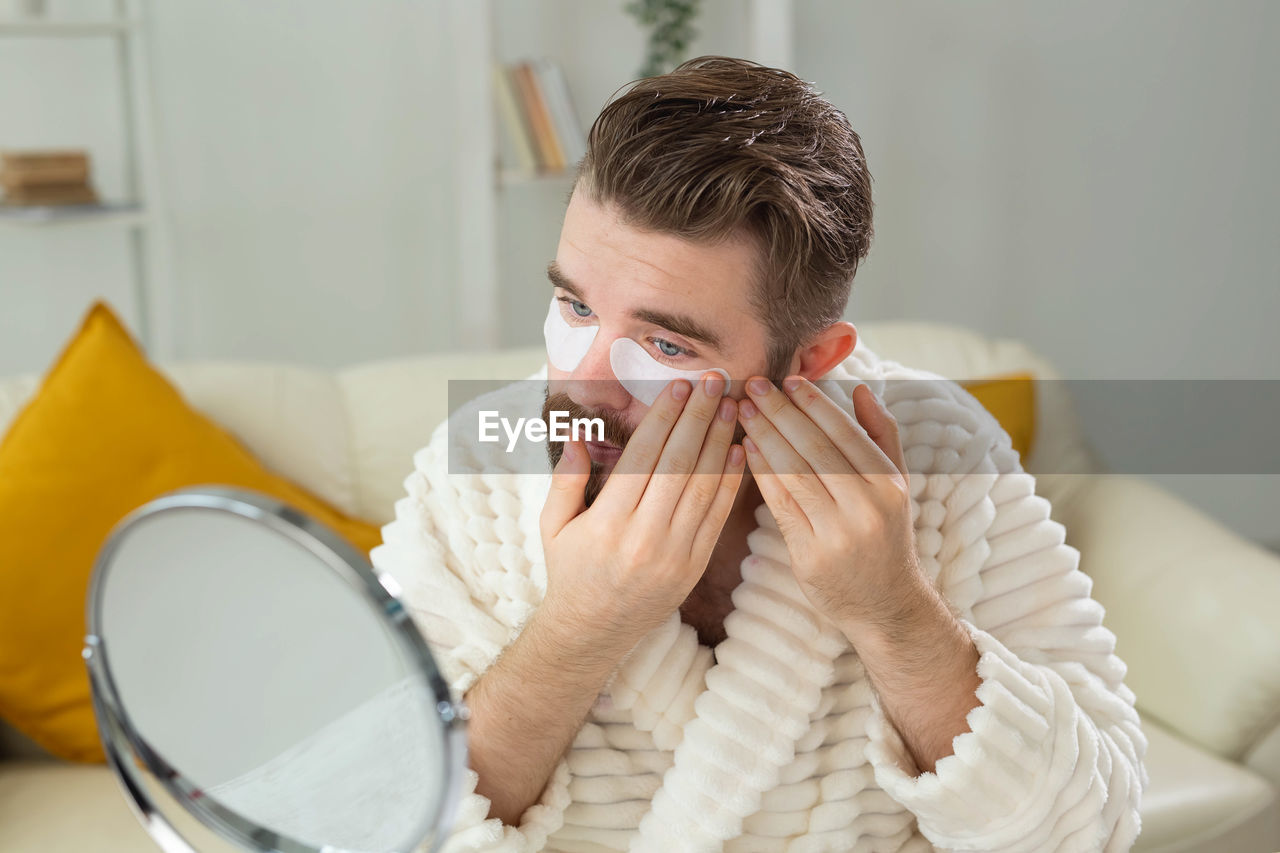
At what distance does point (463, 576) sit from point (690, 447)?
1.12 ft

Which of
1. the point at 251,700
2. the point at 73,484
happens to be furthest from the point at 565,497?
the point at 73,484

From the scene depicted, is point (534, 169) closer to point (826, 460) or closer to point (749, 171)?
point (749, 171)

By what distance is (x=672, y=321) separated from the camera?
1.05m

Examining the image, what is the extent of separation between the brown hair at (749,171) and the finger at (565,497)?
0.23m

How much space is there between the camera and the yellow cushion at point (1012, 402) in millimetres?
2023

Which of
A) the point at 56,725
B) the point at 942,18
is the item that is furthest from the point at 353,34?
the point at 56,725

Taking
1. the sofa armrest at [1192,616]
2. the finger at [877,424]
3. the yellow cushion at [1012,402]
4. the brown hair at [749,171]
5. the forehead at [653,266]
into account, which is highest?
the brown hair at [749,171]

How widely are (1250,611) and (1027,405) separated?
0.52 m

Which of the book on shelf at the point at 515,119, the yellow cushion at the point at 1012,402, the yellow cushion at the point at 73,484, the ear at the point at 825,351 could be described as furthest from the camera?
the book on shelf at the point at 515,119

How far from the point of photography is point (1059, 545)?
1.22 m

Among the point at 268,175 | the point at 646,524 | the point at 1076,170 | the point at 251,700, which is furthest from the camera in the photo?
the point at 1076,170

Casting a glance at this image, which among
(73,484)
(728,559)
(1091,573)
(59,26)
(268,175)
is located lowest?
(1091,573)

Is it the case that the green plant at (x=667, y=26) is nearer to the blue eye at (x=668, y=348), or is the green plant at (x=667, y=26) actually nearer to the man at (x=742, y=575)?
the man at (x=742, y=575)

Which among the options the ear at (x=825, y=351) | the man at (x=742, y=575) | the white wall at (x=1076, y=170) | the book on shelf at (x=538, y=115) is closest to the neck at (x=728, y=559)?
the man at (x=742, y=575)
